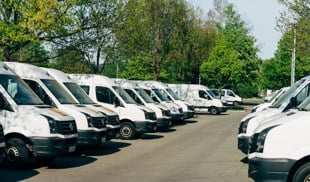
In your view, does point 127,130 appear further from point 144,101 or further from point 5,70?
point 5,70

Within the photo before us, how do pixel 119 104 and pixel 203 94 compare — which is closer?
pixel 119 104

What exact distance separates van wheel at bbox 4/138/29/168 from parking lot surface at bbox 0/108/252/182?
0.21 metres

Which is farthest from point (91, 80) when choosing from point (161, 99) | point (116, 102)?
point (161, 99)

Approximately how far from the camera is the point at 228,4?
7269cm

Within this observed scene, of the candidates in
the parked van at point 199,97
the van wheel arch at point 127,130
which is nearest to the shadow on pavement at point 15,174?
the van wheel arch at point 127,130

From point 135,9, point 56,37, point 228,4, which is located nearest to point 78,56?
point 135,9

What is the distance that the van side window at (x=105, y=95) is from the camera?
1942 cm

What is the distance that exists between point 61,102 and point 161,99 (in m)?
13.4

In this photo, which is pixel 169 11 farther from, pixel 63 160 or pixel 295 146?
pixel 295 146

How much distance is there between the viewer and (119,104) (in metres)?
19.7

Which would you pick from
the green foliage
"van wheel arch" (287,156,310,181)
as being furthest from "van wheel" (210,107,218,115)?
"van wheel arch" (287,156,310,181)

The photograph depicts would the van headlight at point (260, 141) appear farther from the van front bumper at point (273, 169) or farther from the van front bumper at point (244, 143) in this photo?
the van front bumper at point (244, 143)

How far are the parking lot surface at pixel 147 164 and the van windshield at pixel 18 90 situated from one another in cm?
152

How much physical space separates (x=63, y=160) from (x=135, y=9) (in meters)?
19.2
